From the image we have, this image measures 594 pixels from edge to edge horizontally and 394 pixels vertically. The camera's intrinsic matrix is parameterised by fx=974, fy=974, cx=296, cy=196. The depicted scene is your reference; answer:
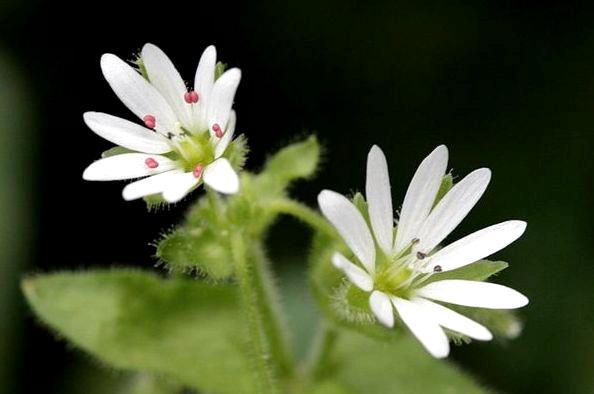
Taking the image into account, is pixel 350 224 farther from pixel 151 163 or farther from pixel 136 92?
pixel 136 92

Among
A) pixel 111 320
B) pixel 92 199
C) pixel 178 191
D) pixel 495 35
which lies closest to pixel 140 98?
pixel 178 191

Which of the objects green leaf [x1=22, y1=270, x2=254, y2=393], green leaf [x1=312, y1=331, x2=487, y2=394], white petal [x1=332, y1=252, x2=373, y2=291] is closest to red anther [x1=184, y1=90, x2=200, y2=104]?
white petal [x1=332, y1=252, x2=373, y2=291]

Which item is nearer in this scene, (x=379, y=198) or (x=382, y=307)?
(x=382, y=307)

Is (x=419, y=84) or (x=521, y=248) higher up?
(x=419, y=84)

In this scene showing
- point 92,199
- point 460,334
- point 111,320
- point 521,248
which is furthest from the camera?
point 92,199

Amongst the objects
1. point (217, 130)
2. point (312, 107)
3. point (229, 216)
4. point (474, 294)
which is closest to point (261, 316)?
point (229, 216)

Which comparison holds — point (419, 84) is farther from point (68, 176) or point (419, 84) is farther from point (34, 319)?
point (34, 319)
